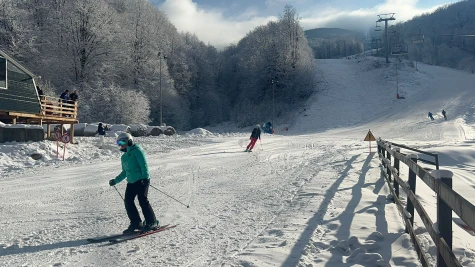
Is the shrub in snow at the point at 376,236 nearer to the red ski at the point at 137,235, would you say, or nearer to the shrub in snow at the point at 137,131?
the red ski at the point at 137,235

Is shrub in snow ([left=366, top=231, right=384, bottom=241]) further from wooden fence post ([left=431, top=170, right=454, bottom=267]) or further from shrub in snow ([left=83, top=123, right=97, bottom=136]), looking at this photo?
shrub in snow ([left=83, top=123, right=97, bottom=136])

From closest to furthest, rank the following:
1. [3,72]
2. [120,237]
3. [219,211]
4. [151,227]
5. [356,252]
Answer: [356,252] < [120,237] < [151,227] < [219,211] < [3,72]

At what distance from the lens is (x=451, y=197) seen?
319 cm

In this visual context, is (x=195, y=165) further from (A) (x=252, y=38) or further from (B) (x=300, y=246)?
(A) (x=252, y=38)

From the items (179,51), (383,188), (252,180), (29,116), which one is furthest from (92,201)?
(179,51)

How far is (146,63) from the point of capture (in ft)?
185

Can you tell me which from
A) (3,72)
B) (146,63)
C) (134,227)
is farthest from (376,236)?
(146,63)

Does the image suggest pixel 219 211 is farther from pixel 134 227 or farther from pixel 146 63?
pixel 146 63

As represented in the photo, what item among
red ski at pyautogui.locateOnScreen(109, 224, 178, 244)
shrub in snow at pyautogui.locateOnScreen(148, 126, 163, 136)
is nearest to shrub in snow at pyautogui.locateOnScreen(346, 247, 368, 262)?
red ski at pyautogui.locateOnScreen(109, 224, 178, 244)

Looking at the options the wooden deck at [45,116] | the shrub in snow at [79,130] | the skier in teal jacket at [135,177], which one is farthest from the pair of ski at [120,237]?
the shrub in snow at [79,130]

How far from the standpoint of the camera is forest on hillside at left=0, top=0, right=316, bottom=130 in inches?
1758

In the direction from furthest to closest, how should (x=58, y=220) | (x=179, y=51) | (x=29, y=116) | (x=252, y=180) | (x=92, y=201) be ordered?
(x=179, y=51) → (x=29, y=116) → (x=252, y=180) → (x=92, y=201) → (x=58, y=220)

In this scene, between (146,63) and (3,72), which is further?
(146,63)

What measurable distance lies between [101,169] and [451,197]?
13510 mm
